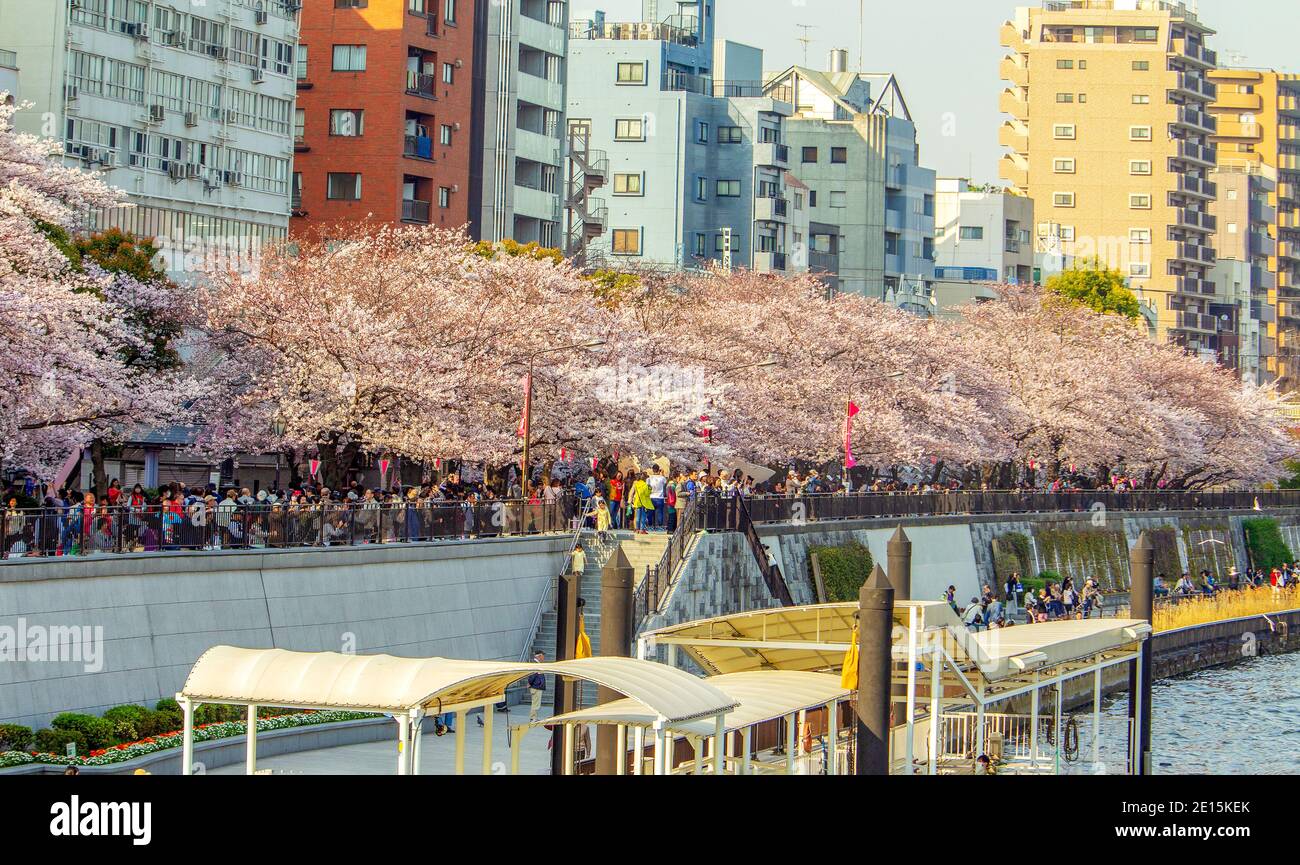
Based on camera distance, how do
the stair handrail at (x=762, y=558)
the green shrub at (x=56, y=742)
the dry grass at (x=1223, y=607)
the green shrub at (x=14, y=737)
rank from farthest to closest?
the dry grass at (x=1223, y=607), the stair handrail at (x=762, y=558), the green shrub at (x=56, y=742), the green shrub at (x=14, y=737)

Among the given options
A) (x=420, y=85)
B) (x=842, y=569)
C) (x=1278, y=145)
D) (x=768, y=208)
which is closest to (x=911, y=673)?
(x=842, y=569)

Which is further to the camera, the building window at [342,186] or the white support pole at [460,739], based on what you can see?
the building window at [342,186]

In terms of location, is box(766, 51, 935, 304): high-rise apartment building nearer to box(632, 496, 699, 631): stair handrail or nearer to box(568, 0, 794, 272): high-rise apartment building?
box(568, 0, 794, 272): high-rise apartment building

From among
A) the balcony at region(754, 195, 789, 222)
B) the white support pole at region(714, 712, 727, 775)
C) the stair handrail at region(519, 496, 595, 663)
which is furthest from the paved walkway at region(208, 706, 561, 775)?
the balcony at region(754, 195, 789, 222)

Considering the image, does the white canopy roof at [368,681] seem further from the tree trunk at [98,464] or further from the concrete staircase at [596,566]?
the tree trunk at [98,464]

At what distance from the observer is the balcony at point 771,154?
116 metres

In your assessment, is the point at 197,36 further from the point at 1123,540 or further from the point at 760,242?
the point at 760,242

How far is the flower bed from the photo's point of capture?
31.1m

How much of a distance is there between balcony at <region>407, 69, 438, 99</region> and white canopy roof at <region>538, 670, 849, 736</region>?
179ft

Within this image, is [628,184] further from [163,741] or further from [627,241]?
[163,741]

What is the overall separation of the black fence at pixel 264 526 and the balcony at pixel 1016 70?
120 metres

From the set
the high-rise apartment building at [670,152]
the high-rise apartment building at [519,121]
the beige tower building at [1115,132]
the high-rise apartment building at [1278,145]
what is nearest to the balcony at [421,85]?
the high-rise apartment building at [519,121]
